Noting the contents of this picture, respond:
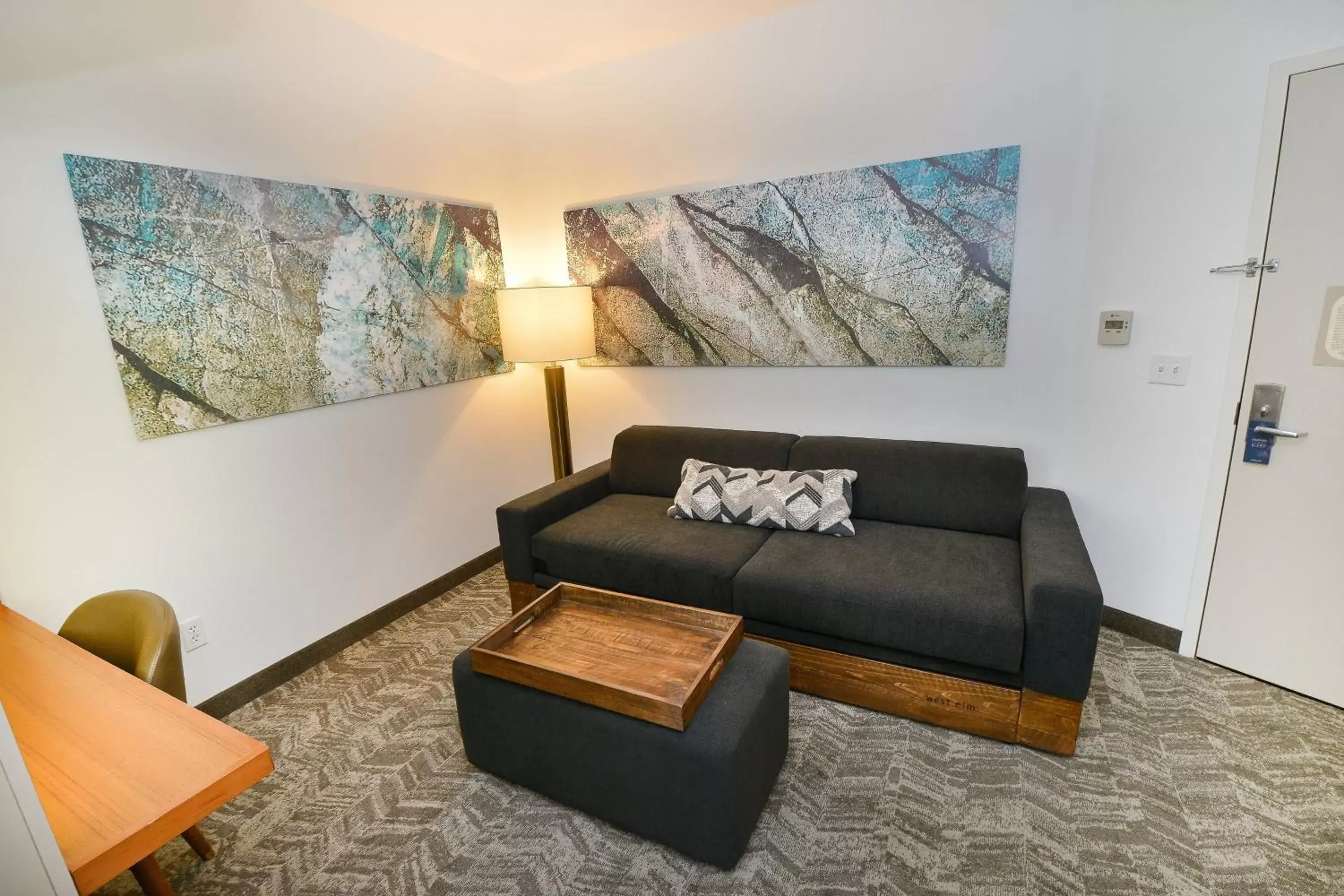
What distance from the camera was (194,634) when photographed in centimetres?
217

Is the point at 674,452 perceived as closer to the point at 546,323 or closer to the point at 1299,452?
the point at 546,323

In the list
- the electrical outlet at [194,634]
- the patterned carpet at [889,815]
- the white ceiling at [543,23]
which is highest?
the white ceiling at [543,23]

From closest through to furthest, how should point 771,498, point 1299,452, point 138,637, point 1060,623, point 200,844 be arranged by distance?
1. point 138,637
2. point 200,844
3. point 1060,623
4. point 1299,452
5. point 771,498

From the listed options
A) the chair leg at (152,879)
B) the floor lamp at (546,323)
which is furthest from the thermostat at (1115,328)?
the chair leg at (152,879)

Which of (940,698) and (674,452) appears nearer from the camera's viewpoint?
(940,698)

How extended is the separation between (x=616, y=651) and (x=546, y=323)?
72.0 inches

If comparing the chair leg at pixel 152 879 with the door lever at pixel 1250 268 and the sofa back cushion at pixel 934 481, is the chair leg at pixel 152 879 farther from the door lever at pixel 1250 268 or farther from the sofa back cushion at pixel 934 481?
the door lever at pixel 1250 268

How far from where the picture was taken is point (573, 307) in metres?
3.16

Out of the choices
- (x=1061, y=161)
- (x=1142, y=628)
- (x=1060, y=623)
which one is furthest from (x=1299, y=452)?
(x=1061, y=161)

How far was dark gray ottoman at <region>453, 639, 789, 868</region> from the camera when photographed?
4.93ft

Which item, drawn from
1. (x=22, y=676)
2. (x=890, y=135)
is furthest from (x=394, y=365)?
(x=890, y=135)

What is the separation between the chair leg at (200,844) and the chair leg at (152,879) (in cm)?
33

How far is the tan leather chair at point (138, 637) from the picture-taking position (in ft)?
4.64

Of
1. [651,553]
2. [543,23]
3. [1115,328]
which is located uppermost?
[543,23]
